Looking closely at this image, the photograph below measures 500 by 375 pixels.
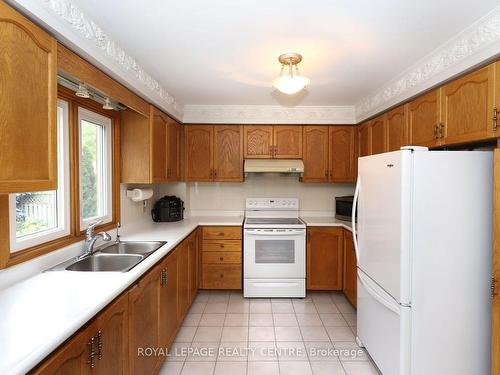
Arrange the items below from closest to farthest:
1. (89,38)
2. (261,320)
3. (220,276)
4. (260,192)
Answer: (89,38)
(261,320)
(220,276)
(260,192)

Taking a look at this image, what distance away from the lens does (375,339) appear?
1.97 meters

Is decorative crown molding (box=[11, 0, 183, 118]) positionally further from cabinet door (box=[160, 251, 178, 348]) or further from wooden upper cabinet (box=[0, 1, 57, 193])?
cabinet door (box=[160, 251, 178, 348])

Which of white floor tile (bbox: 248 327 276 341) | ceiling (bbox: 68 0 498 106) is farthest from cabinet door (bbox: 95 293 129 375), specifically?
ceiling (bbox: 68 0 498 106)

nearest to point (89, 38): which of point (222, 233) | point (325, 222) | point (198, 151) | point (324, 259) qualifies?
point (198, 151)

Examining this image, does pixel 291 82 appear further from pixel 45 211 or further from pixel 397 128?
pixel 45 211

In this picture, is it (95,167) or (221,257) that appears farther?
(221,257)

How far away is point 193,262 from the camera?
118 inches

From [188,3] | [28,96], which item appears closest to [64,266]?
[28,96]

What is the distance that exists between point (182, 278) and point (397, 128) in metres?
2.36

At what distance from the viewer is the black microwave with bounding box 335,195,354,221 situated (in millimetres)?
3355

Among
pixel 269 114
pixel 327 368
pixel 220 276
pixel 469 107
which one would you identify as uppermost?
pixel 269 114

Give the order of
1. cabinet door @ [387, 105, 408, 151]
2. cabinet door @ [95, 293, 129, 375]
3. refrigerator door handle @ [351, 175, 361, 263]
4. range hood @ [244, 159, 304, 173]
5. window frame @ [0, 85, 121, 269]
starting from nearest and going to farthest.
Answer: cabinet door @ [95, 293, 129, 375], window frame @ [0, 85, 121, 269], refrigerator door handle @ [351, 175, 361, 263], cabinet door @ [387, 105, 408, 151], range hood @ [244, 159, 304, 173]

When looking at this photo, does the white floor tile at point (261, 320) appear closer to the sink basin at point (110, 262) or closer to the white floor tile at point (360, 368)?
the white floor tile at point (360, 368)

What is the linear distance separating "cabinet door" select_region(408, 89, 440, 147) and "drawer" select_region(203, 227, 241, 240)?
6.58ft
